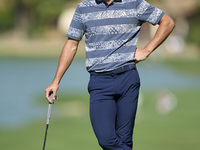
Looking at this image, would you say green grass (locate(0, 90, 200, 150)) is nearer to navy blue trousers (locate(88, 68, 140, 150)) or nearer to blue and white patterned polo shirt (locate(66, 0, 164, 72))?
navy blue trousers (locate(88, 68, 140, 150))

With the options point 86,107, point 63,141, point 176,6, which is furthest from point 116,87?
point 176,6

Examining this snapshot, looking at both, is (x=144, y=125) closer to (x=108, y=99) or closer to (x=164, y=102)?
(x=164, y=102)

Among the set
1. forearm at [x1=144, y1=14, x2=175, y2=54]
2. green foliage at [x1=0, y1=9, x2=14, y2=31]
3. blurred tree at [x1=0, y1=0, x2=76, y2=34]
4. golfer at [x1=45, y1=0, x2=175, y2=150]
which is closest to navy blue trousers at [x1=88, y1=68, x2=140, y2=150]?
golfer at [x1=45, y1=0, x2=175, y2=150]

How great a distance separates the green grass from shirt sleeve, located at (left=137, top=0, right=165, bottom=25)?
13.3ft

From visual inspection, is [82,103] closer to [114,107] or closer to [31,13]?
[114,107]

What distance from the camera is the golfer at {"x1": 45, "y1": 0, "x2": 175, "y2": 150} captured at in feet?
15.3

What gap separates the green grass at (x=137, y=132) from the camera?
350 inches

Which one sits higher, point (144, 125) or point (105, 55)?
point (105, 55)

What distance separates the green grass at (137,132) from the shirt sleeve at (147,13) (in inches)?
160

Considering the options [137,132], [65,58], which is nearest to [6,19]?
[137,132]

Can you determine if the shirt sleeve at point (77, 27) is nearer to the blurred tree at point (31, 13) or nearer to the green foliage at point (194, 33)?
the green foliage at point (194, 33)

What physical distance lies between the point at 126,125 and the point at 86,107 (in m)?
9.08

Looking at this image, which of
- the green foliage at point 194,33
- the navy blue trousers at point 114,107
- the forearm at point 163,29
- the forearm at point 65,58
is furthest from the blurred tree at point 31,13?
the navy blue trousers at point 114,107

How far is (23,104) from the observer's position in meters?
15.2
